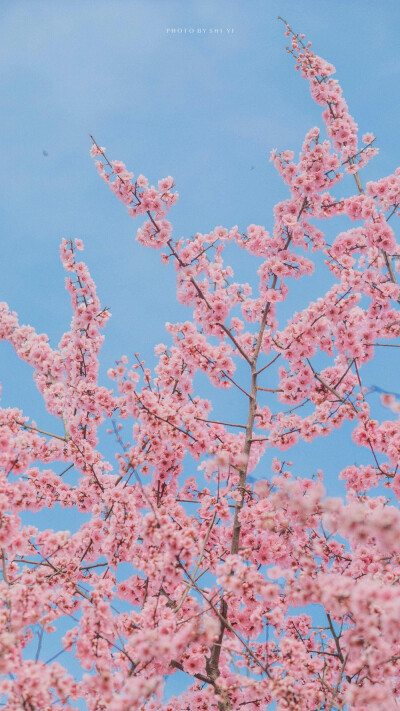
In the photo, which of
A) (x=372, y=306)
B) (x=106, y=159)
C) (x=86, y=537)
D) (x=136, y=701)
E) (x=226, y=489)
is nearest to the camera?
(x=136, y=701)

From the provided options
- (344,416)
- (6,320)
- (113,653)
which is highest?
(6,320)

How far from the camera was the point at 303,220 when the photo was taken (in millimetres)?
9656

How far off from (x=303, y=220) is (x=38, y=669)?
8.08m

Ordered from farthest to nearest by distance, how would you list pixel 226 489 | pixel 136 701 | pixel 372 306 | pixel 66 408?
1. pixel 66 408
2. pixel 372 306
3. pixel 226 489
4. pixel 136 701

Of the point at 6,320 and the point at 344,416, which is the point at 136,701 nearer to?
the point at 344,416

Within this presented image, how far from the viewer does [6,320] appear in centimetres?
1102

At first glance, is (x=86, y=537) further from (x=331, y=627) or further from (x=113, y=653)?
(x=331, y=627)

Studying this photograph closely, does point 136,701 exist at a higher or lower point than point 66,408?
lower

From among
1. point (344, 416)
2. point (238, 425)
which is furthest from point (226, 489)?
point (344, 416)

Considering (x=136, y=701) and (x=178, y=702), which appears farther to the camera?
(x=178, y=702)

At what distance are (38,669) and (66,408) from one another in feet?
21.2

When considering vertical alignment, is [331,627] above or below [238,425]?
below

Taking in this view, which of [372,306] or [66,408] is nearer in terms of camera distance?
[372,306]

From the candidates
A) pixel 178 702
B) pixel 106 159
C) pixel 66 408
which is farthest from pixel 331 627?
pixel 106 159
